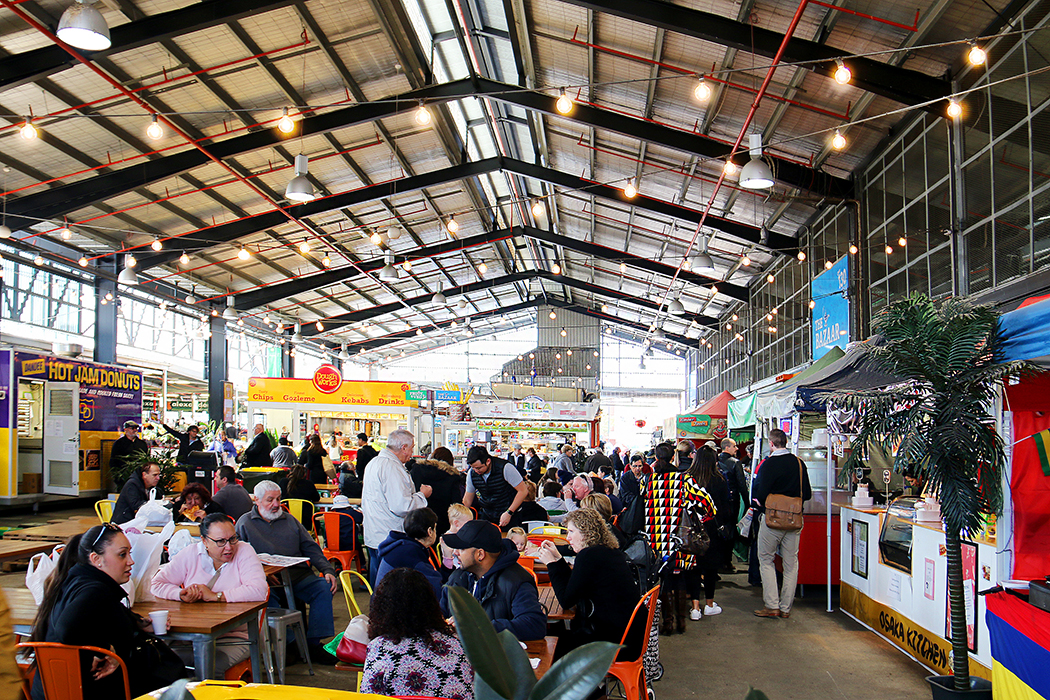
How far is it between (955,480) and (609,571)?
175 centimetres

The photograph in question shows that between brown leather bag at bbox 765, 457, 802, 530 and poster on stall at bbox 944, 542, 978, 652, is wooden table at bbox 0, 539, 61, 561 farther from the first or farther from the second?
poster on stall at bbox 944, 542, 978, 652

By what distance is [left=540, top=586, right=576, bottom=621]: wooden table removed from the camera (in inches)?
142

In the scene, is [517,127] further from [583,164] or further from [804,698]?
[804,698]

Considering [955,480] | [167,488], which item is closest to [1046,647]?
[955,480]

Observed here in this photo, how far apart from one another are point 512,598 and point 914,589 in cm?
331

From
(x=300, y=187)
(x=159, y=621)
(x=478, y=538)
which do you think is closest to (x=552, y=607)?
(x=478, y=538)

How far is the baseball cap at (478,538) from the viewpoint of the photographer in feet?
10.5

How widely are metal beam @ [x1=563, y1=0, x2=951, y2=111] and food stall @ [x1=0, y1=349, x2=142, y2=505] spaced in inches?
384

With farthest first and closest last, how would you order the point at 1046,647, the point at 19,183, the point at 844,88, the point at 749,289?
the point at 749,289 → the point at 19,183 → the point at 844,88 → the point at 1046,647

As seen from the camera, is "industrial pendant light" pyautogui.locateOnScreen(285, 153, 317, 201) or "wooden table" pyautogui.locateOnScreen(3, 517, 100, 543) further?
"industrial pendant light" pyautogui.locateOnScreen(285, 153, 317, 201)

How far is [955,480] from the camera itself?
361 centimetres

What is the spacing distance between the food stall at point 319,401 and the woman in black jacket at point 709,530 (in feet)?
29.3

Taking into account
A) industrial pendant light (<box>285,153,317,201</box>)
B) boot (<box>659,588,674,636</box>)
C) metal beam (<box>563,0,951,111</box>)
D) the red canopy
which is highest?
metal beam (<box>563,0,951,111</box>)

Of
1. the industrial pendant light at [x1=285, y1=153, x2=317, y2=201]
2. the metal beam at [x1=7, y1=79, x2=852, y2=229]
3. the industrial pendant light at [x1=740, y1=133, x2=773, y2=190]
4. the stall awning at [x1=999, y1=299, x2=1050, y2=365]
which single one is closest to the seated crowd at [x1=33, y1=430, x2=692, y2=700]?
the stall awning at [x1=999, y1=299, x2=1050, y2=365]
